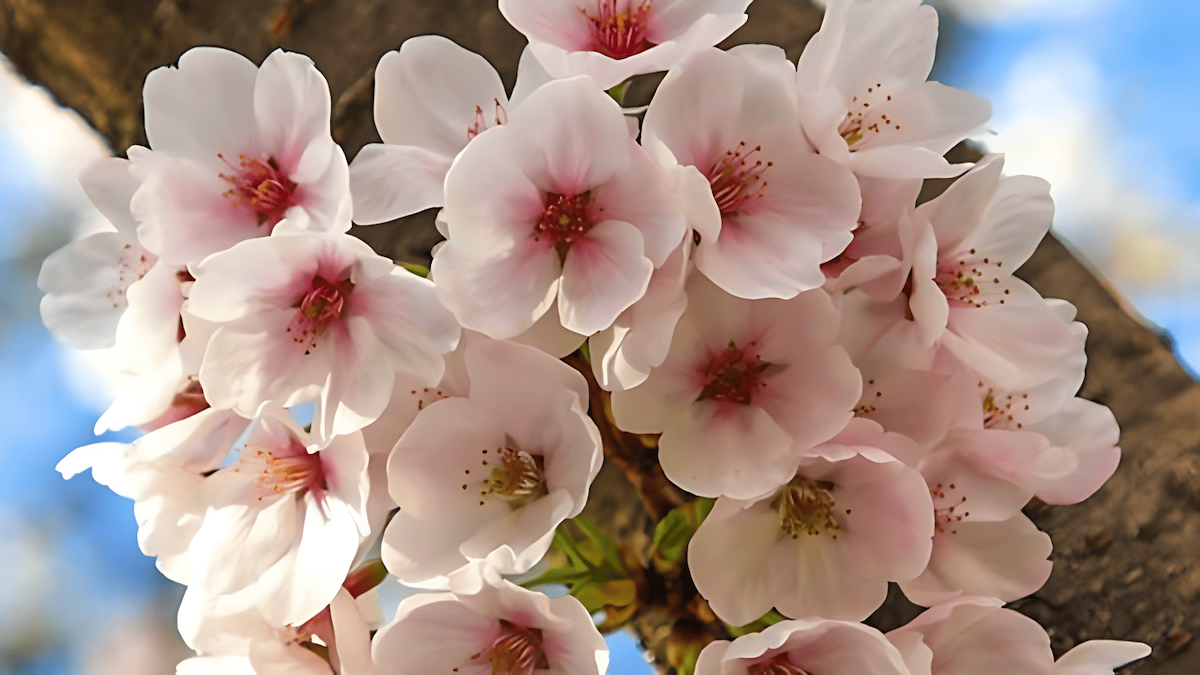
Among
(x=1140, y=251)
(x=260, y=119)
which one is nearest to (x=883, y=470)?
(x=260, y=119)

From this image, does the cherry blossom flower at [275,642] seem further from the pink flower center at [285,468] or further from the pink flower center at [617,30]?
the pink flower center at [617,30]

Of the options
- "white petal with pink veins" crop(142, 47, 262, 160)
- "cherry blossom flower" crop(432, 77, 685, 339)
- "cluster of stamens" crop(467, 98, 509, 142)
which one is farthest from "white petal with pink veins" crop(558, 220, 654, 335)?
"white petal with pink veins" crop(142, 47, 262, 160)

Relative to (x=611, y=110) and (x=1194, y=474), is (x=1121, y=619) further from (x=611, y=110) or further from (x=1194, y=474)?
(x=611, y=110)

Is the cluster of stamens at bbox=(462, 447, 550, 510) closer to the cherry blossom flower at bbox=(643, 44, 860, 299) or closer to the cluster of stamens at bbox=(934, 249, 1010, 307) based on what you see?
the cherry blossom flower at bbox=(643, 44, 860, 299)

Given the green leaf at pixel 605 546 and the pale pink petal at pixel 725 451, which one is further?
the green leaf at pixel 605 546

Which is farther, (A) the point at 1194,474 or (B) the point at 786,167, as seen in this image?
(A) the point at 1194,474

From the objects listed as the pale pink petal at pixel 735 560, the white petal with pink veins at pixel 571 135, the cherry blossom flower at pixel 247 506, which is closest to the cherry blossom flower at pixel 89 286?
the cherry blossom flower at pixel 247 506

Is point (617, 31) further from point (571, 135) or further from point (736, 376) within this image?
point (736, 376)
